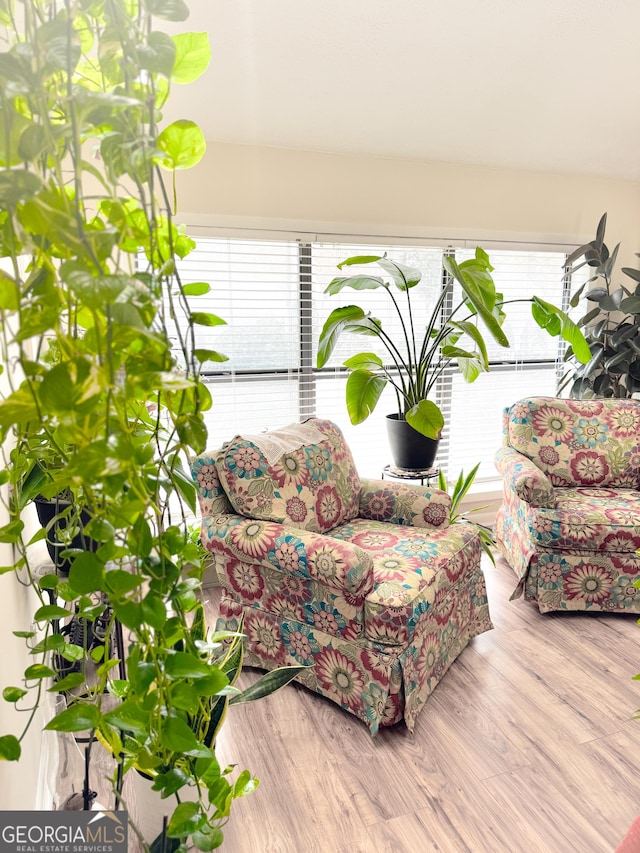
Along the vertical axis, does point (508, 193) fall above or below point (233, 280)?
above

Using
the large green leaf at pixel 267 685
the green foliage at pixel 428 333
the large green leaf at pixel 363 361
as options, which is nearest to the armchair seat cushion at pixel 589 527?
the green foliage at pixel 428 333

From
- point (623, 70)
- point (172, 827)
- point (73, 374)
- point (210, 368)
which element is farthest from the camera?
point (210, 368)

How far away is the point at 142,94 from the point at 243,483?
69.5 inches

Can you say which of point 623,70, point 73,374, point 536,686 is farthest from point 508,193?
point 73,374

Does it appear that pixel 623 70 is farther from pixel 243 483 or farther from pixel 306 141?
pixel 243 483

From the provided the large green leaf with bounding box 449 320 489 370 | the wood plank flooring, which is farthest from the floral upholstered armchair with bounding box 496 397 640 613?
the large green leaf with bounding box 449 320 489 370

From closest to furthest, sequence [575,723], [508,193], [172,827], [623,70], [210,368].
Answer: [172,827] < [575,723] < [623,70] < [210,368] < [508,193]

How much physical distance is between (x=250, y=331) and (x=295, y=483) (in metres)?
1.19

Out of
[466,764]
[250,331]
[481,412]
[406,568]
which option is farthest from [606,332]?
[466,764]

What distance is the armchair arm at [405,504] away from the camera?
8.33 ft

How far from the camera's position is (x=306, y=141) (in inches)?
117

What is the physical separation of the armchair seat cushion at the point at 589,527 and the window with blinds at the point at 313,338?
1191 millimetres

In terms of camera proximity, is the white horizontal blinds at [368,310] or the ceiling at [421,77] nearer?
the ceiling at [421,77]

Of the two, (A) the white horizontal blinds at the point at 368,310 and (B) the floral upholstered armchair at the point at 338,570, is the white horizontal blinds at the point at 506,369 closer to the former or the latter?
(A) the white horizontal blinds at the point at 368,310
